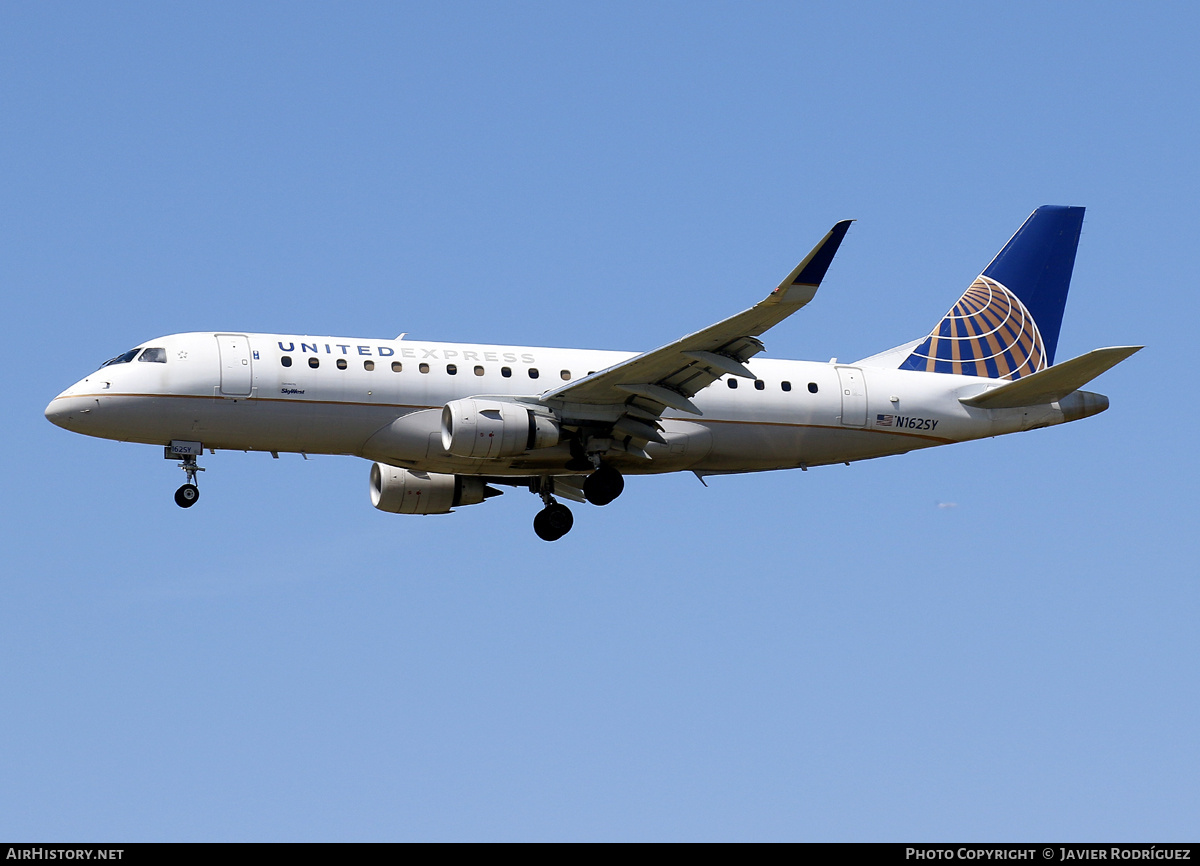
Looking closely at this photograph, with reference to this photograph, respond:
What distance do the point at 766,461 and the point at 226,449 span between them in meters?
12.1

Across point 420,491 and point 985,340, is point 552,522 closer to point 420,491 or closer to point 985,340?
point 420,491

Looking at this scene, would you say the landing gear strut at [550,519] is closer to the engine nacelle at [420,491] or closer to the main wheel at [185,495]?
the engine nacelle at [420,491]

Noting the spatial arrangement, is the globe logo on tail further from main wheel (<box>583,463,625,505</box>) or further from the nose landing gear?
the nose landing gear

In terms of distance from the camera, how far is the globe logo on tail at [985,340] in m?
40.6

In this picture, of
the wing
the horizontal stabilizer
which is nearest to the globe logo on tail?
the horizontal stabilizer

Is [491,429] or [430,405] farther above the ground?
[430,405]

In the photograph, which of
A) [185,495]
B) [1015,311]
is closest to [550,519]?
[185,495]

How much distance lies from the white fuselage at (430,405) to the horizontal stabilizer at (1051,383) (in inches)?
11.3

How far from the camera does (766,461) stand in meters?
38.0

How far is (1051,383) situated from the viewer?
1494 inches

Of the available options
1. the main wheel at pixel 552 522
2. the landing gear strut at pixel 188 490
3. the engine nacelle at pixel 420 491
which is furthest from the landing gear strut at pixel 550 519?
the landing gear strut at pixel 188 490

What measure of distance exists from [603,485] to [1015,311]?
12663mm

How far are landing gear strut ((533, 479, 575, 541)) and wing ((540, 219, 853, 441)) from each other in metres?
3.44
